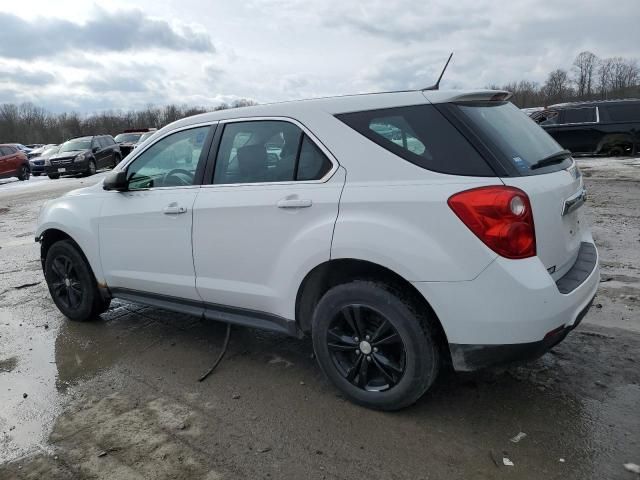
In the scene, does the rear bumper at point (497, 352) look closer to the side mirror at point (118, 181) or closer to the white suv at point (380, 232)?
the white suv at point (380, 232)

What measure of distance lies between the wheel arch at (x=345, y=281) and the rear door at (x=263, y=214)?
0.09 m

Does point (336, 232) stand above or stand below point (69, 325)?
above

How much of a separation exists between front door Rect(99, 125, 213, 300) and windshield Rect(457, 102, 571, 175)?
1918 mm

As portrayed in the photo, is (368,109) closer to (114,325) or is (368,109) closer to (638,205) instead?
(114,325)

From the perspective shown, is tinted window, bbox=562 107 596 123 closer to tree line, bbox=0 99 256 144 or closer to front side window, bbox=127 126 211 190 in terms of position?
front side window, bbox=127 126 211 190

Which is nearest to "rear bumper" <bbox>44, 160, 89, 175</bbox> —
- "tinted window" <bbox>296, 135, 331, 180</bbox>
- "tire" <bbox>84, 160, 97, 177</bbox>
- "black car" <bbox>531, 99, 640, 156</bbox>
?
"tire" <bbox>84, 160, 97, 177</bbox>

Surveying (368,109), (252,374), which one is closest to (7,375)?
(252,374)

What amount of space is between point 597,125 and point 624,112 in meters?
0.78

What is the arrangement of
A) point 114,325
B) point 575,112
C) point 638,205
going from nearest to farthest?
point 114,325 → point 638,205 → point 575,112

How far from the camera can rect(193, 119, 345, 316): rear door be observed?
120 inches

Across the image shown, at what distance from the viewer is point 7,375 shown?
12.9ft

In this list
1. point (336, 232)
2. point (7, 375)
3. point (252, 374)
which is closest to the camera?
point (336, 232)

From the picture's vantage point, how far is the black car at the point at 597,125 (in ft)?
51.5

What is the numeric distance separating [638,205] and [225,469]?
8622 millimetres
